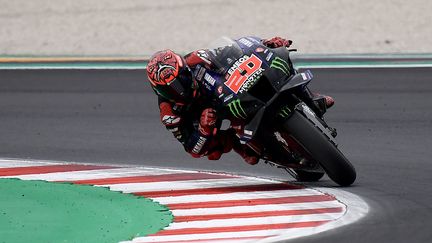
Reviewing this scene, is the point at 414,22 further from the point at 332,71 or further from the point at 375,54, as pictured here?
the point at 332,71

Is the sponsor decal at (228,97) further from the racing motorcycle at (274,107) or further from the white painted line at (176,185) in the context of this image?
the white painted line at (176,185)

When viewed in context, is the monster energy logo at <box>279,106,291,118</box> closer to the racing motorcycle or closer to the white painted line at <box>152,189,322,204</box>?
the racing motorcycle

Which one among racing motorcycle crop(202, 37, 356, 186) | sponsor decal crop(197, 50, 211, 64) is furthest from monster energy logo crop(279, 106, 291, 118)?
sponsor decal crop(197, 50, 211, 64)

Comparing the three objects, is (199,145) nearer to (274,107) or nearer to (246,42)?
(274,107)

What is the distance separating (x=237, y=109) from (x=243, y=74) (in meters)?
0.30

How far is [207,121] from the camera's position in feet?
34.9

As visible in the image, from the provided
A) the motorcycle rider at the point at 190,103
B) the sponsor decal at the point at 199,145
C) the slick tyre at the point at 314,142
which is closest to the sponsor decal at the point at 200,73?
the motorcycle rider at the point at 190,103

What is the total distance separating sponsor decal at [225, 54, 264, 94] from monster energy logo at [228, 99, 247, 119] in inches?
3.6

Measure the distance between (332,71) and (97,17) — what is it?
5.57 m

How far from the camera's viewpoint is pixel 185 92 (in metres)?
10.6

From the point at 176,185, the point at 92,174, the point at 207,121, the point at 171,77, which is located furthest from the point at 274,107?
the point at 92,174

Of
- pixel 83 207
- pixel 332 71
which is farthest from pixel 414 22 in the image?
pixel 83 207

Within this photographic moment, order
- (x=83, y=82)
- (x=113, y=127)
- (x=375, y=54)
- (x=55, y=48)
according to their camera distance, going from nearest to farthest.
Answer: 1. (x=113, y=127)
2. (x=83, y=82)
3. (x=375, y=54)
4. (x=55, y=48)

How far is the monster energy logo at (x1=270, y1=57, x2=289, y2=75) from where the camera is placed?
10.6 meters
